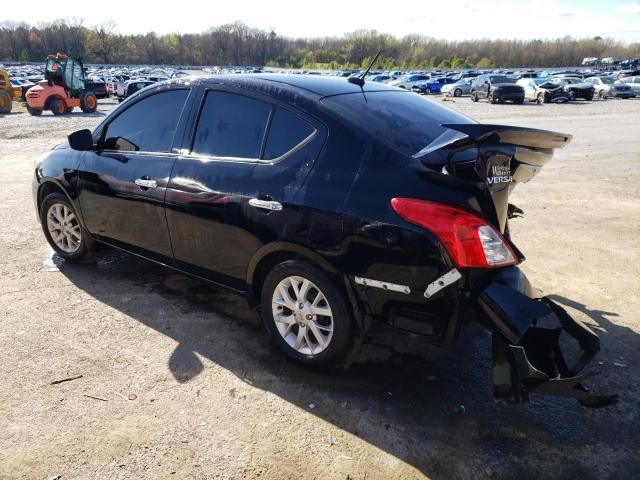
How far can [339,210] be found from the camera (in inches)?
110

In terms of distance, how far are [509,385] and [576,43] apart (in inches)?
4895

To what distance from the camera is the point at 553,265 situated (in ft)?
16.4

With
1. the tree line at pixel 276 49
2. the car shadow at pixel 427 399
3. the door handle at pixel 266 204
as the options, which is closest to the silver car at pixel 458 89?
the car shadow at pixel 427 399

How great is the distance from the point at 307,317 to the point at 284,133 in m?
1.20

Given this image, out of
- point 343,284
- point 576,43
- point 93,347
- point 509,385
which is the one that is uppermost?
point 576,43

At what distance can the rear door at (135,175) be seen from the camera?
12.5ft

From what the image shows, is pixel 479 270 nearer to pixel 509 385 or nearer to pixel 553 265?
pixel 509 385

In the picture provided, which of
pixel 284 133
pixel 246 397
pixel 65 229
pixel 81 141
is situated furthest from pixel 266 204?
pixel 65 229

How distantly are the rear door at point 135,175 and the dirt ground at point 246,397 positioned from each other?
22.0 inches

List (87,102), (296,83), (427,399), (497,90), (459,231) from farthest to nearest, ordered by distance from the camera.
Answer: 1. (497,90)
2. (87,102)
3. (296,83)
4. (427,399)
5. (459,231)

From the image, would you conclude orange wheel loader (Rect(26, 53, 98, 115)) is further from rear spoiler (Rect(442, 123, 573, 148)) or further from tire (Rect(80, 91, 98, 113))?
rear spoiler (Rect(442, 123, 573, 148))

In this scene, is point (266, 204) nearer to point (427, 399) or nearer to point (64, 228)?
point (427, 399)

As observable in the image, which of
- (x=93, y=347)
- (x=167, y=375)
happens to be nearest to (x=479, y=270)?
(x=167, y=375)

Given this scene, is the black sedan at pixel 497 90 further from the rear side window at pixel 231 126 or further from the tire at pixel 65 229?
the rear side window at pixel 231 126
